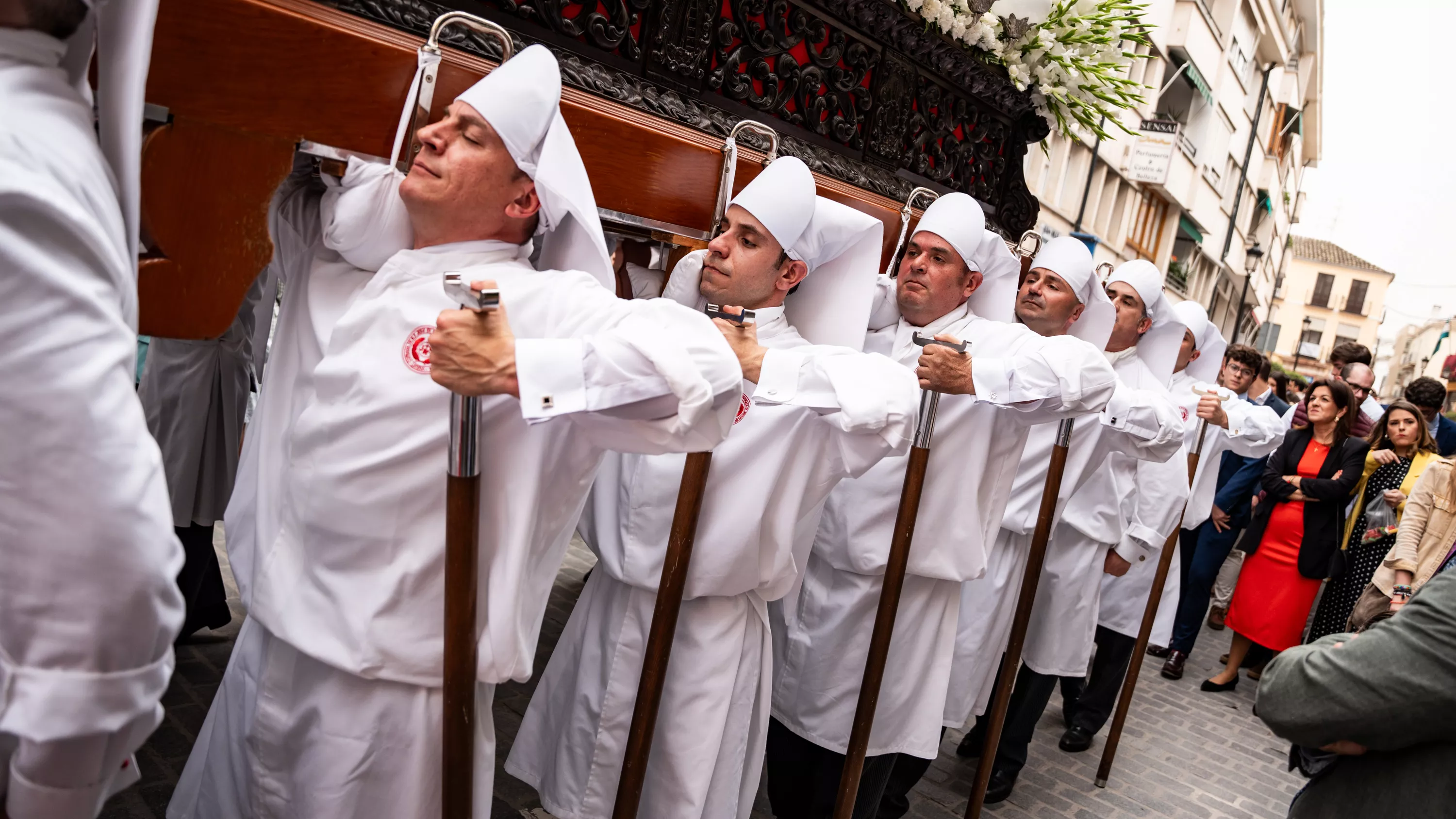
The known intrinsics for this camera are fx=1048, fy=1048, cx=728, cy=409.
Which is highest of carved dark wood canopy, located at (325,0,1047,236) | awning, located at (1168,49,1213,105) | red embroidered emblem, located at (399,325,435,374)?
awning, located at (1168,49,1213,105)

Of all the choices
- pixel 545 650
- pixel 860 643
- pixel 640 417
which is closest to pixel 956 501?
pixel 860 643

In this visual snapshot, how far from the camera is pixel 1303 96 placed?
35312mm

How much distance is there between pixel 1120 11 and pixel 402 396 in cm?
343

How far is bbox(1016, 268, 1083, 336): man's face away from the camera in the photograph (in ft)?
13.9

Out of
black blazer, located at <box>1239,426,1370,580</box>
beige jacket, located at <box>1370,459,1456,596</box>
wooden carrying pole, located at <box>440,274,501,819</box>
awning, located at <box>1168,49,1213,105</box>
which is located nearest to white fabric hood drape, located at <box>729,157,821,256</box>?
wooden carrying pole, located at <box>440,274,501,819</box>

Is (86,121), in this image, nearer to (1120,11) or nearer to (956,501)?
(956,501)

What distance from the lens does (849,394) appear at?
2539mm

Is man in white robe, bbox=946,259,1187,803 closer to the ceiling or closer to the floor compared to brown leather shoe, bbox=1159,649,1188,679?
closer to the ceiling

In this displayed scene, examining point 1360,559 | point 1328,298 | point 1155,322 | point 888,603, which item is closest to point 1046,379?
point 888,603

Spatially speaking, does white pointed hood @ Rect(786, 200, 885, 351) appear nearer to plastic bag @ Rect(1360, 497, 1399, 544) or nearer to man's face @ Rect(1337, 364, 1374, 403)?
plastic bag @ Rect(1360, 497, 1399, 544)

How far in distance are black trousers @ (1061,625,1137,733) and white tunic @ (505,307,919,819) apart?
3045 millimetres

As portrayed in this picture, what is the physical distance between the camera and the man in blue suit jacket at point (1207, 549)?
23.3 feet

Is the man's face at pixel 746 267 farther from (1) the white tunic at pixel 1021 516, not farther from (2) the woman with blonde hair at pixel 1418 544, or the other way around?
(2) the woman with blonde hair at pixel 1418 544

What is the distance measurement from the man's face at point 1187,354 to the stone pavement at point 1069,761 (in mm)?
2029
